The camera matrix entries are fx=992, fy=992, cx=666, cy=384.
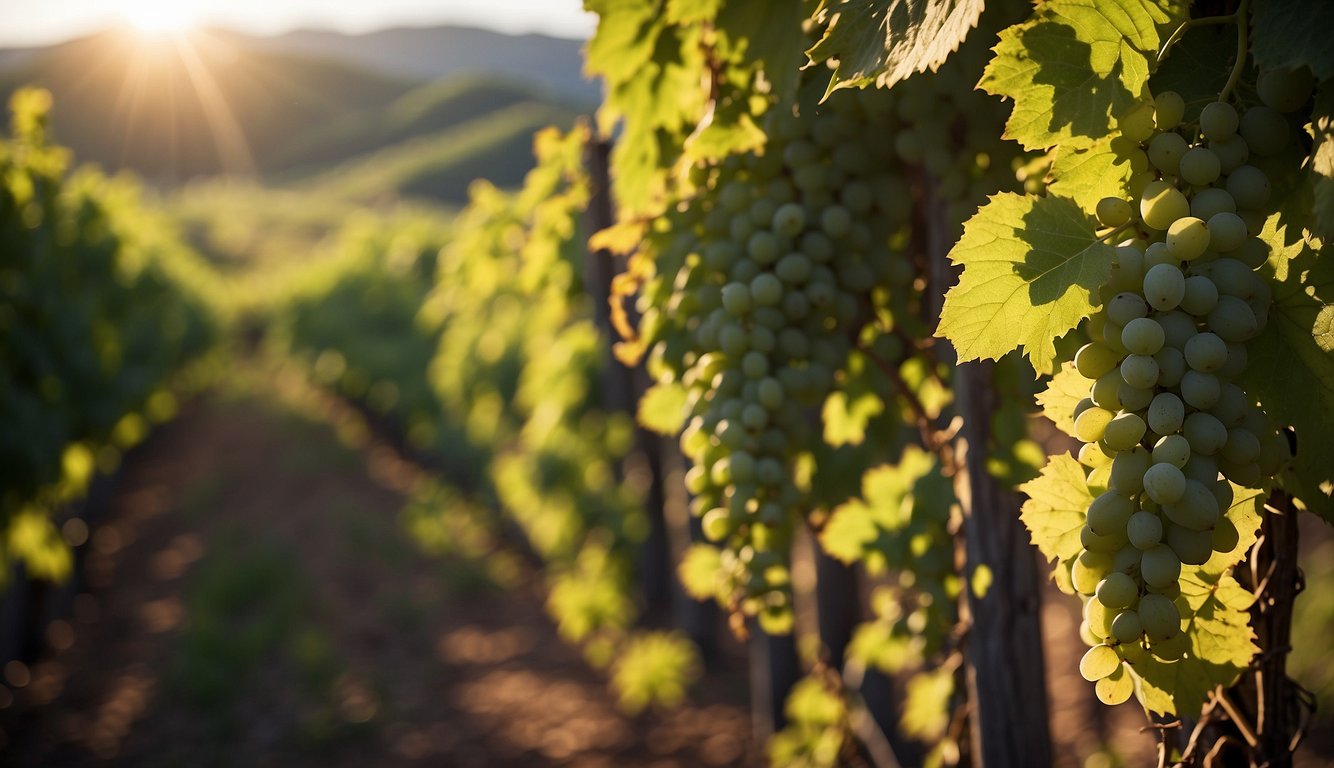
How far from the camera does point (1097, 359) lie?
0.88m

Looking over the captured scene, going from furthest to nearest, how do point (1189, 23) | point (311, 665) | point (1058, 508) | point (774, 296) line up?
point (311, 665) → point (774, 296) → point (1058, 508) → point (1189, 23)

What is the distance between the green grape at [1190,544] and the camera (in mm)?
802

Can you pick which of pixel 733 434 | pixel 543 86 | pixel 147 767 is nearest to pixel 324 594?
pixel 147 767

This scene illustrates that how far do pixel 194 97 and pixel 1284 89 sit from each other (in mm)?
80174

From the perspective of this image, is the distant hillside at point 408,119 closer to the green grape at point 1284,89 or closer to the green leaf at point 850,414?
the green leaf at point 850,414

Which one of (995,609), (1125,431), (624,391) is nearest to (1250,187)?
(1125,431)

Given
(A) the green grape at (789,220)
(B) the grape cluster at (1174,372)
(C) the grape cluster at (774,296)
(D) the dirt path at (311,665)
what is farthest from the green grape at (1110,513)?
(D) the dirt path at (311,665)

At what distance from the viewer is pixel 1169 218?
2.80 feet

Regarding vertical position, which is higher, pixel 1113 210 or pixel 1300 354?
pixel 1113 210

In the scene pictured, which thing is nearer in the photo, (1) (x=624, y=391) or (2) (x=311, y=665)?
(1) (x=624, y=391)

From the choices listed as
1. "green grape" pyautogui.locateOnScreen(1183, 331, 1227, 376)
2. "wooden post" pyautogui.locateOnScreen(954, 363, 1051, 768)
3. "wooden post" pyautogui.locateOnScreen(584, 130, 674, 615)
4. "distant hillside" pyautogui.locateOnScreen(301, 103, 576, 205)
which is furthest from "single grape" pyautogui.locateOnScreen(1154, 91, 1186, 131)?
"distant hillside" pyautogui.locateOnScreen(301, 103, 576, 205)

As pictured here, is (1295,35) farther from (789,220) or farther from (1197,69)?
(789,220)

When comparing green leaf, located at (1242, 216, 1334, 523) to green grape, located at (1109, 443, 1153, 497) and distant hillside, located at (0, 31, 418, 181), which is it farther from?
distant hillside, located at (0, 31, 418, 181)

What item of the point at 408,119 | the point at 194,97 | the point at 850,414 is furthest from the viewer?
the point at 194,97
